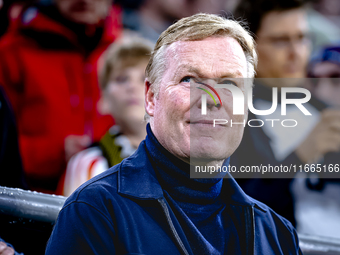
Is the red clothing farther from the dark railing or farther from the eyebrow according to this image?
the eyebrow

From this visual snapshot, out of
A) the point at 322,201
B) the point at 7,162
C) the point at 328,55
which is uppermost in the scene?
the point at 328,55

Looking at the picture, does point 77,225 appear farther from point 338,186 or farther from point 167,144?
point 338,186

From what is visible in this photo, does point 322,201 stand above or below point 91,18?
below

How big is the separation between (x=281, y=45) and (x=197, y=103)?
135cm

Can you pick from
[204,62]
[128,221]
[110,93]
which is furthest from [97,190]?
[110,93]

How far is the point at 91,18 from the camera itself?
2.15m

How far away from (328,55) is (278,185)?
846mm

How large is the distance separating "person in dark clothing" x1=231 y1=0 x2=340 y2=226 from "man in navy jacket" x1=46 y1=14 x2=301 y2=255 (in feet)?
1.26

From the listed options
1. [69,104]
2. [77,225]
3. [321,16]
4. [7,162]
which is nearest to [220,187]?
[77,225]

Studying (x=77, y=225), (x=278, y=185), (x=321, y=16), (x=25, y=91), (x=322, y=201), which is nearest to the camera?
(x=77, y=225)

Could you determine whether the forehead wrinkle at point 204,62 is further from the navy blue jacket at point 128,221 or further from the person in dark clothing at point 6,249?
the person in dark clothing at point 6,249

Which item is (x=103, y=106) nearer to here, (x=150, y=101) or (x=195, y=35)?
(x=150, y=101)

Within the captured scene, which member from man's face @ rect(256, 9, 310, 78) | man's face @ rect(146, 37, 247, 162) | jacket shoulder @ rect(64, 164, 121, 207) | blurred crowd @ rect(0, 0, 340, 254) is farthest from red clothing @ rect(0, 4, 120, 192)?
man's face @ rect(146, 37, 247, 162)

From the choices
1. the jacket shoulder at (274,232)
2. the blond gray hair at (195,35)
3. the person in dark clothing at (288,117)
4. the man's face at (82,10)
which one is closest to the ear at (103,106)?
the man's face at (82,10)
